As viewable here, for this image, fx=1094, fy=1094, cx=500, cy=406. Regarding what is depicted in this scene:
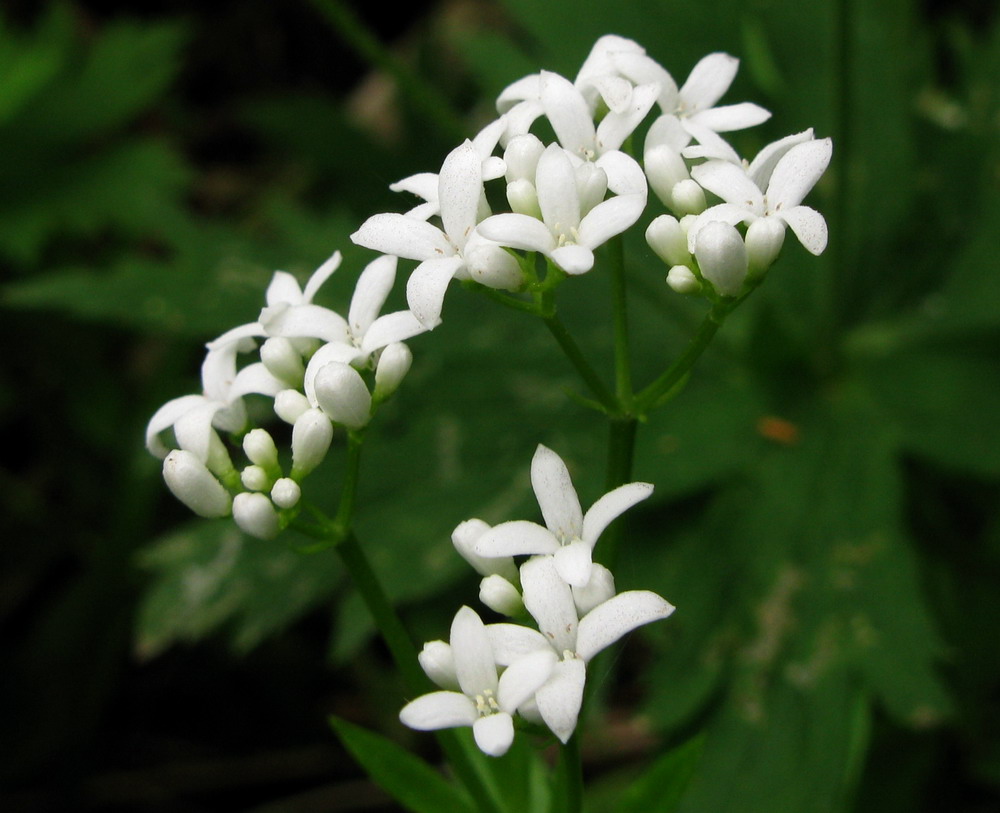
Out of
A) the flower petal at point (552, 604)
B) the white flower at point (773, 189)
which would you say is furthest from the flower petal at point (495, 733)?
the white flower at point (773, 189)

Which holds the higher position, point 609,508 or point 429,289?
point 429,289

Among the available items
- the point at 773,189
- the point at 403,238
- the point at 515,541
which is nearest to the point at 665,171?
the point at 773,189

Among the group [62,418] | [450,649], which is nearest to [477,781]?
[450,649]

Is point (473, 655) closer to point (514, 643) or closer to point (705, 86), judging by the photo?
point (514, 643)

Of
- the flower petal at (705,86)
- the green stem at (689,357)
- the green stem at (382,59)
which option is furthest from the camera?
the green stem at (382,59)

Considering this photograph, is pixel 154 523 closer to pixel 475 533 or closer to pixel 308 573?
pixel 308 573

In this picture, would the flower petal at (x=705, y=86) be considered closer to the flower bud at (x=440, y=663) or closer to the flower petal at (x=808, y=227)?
the flower petal at (x=808, y=227)
